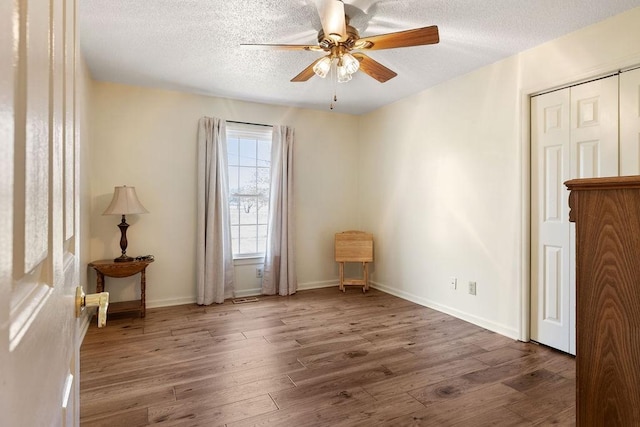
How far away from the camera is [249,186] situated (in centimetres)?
465

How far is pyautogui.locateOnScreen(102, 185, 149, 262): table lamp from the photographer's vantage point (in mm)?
3516

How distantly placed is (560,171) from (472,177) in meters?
0.81

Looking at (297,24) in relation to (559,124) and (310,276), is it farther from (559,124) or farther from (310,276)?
(310,276)

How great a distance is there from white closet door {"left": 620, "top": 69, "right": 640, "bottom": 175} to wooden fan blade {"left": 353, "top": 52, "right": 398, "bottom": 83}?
62.6 inches

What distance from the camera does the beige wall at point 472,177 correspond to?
281cm

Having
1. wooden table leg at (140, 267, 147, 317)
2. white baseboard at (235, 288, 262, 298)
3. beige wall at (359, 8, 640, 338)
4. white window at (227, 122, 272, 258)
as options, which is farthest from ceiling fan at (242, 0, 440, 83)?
white baseboard at (235, 288, 262, 298)

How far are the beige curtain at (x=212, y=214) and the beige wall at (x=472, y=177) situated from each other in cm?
208

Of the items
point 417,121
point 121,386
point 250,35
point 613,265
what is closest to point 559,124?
point 417,121

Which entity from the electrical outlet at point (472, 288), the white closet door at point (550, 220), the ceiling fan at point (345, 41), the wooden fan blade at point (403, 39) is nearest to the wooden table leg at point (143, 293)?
the ceiling fan at point (345, 41)

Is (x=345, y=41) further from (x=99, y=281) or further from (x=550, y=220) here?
(x=99, y=281)

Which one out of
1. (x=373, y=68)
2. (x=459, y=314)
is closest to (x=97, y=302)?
(x=373, y=68)

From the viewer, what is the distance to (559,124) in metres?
2.86

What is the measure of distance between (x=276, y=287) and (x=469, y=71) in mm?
→ 3346

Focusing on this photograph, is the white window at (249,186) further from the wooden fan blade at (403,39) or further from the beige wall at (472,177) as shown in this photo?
the wooden fan blade at (403,39)
